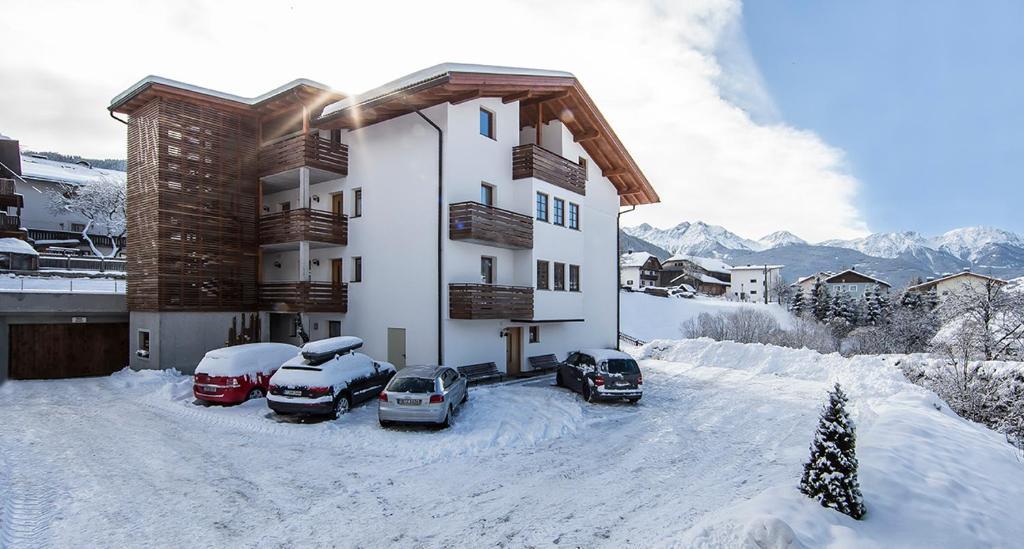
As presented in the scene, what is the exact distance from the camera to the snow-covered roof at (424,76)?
17.5 m

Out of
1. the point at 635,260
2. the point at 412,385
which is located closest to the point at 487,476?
the point at 412,385

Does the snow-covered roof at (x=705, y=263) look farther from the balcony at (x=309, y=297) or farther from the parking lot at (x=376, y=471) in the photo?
the parking lot at (x=376, y=471)

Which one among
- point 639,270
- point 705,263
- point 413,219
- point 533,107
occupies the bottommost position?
point 639,270

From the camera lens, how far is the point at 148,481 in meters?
9.16

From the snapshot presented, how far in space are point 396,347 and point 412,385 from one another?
7.03 meters

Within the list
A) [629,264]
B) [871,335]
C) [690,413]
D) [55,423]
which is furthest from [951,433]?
[629,264]

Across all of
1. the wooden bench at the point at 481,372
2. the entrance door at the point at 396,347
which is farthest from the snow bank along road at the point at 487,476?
the entrance door at the point at 396,347

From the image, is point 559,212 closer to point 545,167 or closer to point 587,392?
point 545,167

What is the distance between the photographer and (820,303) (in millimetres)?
63250

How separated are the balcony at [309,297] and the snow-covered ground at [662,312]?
37104mm

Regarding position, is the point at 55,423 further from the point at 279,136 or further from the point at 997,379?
the point at 997,379

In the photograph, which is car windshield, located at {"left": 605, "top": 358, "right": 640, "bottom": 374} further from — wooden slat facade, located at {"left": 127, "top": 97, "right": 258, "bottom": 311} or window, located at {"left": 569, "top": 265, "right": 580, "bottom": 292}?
wooden slat facade, located at {"left": 127, "top": 97, "right": 258, "bottom": 311}

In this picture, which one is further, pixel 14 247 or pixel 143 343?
pixel 14 247

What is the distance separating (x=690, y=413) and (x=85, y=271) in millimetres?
30660
